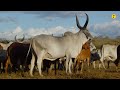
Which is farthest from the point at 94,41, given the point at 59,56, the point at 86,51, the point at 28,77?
the point at 28,77

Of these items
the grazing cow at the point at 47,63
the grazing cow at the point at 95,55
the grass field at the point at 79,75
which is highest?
the grazing cow at the point at 95,55

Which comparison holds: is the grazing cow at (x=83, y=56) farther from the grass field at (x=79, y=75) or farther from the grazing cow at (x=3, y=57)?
the grazing cow at (x=3, y=57)

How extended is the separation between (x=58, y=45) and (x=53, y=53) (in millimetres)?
225

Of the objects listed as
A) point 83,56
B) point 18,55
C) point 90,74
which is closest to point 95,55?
point 83,56

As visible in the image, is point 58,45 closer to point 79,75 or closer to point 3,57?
point 79,75

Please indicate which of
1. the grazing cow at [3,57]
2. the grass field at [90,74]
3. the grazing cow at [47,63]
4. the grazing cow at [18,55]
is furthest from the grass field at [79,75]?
the grazing cow at [3,57]

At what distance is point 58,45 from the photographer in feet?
25.0

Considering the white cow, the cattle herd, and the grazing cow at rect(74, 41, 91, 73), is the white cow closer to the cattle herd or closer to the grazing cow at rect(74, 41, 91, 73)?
the cattle herd

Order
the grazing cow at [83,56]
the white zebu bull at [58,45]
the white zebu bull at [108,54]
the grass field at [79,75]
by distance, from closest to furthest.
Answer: the grass field at [79,75]
the white zebu bull at [58,45]
the grazing cow at [83,56]
the white zebu bull at [108,54]

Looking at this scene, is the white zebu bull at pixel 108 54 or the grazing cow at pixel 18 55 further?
the white zebu bull at pixel 108 54

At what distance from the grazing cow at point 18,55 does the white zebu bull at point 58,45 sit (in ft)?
0.51

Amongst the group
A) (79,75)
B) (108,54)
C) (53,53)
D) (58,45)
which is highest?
(58,45)

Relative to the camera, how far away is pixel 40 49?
738cm

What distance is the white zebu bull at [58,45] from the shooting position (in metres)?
7.37
